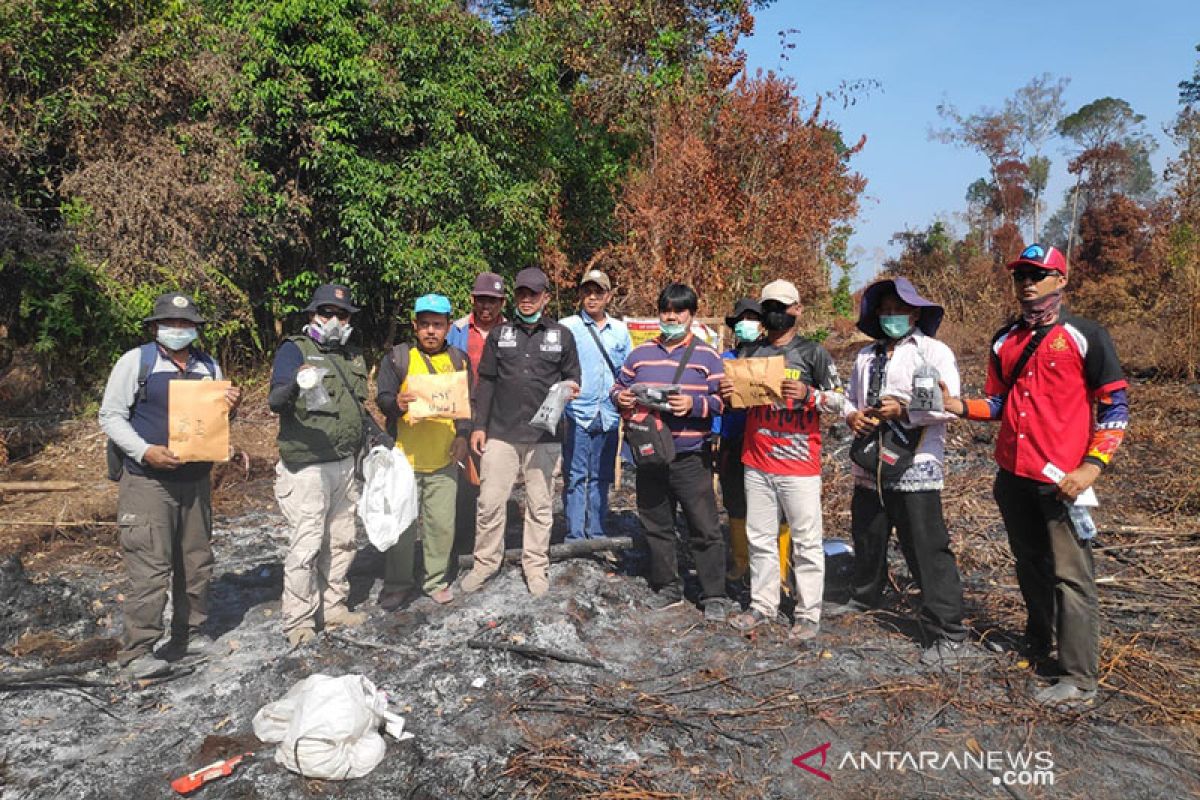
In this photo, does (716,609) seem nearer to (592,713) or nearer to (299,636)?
(592,713)

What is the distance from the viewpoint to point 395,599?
4.98 m

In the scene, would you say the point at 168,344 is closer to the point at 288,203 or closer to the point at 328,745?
the point at 328,745

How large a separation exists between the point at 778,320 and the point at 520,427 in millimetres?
1846

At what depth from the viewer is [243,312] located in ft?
37.1

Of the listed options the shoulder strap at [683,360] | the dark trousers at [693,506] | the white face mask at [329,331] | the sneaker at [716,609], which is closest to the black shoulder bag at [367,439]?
the white face mask at [329,331]

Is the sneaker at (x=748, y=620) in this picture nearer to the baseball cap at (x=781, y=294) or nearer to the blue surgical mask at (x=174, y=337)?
the baseball cap at (x=781, y=294)

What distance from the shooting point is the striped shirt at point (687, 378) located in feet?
15.7

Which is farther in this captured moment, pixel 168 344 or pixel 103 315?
pixel 103 315

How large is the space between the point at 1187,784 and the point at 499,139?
11.9m

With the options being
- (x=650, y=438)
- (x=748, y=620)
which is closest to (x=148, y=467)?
(x=650, y=438)

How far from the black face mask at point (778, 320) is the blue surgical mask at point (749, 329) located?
345 millimetres

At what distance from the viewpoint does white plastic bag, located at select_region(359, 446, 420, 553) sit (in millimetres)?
4492

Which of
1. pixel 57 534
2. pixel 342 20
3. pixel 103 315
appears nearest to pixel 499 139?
pixel 342 20

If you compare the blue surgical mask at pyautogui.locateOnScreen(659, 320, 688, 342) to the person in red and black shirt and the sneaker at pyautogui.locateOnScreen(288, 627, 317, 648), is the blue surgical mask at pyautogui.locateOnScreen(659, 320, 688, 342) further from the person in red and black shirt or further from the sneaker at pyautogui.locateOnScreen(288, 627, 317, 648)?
the sneaker at pyautogui.locateOnScreen(288, 627, 317, 648)
